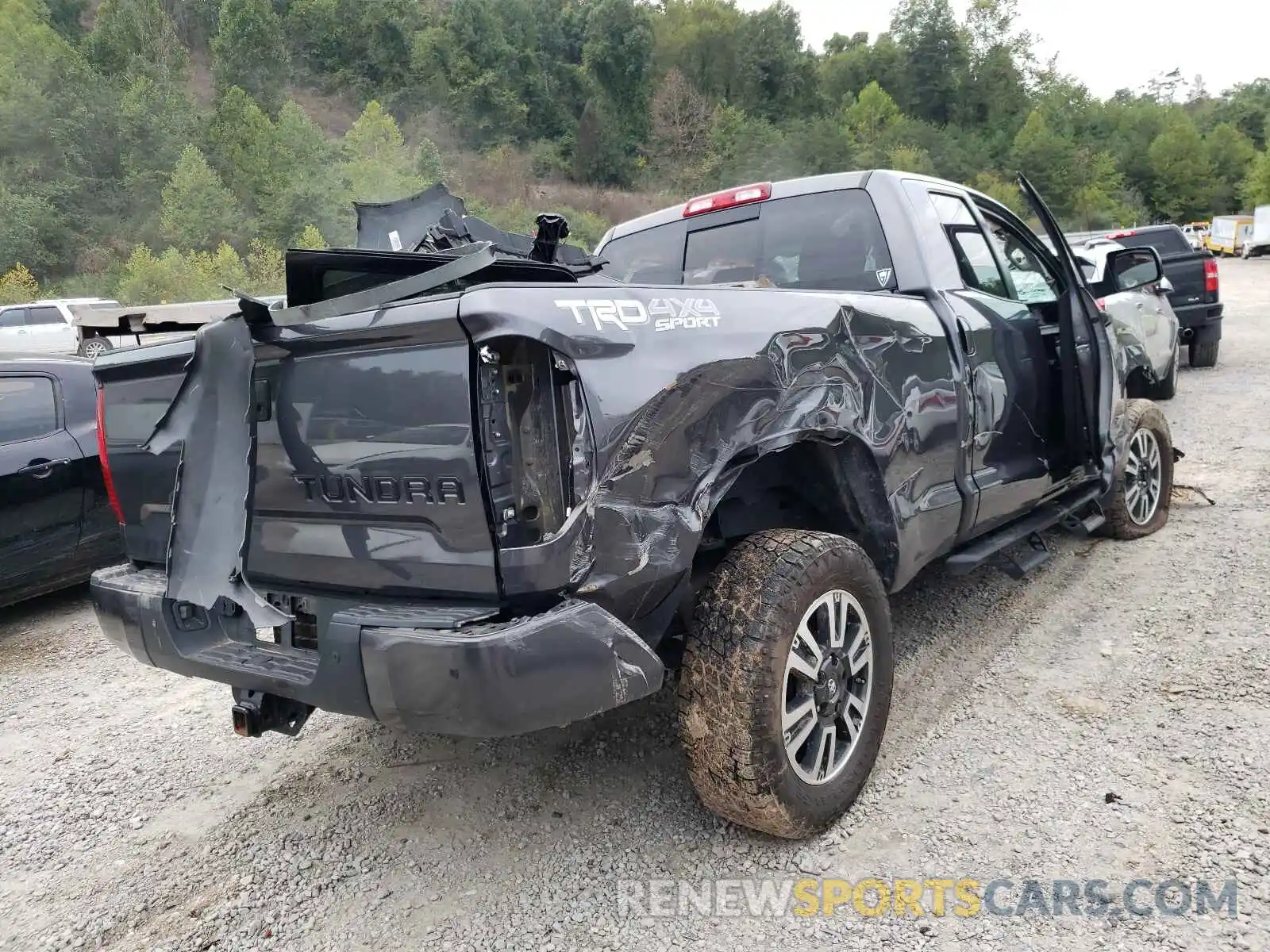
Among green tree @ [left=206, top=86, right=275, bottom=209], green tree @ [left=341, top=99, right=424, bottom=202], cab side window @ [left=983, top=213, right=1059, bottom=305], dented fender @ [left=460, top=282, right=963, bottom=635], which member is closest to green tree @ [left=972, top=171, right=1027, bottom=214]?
green tree @ [left=341, top=99, right=424, bottom=202]

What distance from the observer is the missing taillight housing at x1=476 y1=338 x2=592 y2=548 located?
5.98ft

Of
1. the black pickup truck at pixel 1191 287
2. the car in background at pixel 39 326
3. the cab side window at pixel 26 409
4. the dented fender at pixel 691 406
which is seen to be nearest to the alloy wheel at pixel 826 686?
the dented fender at pixel 691 406

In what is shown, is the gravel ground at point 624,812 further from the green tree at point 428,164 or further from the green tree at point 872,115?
the green tree at point 872,115

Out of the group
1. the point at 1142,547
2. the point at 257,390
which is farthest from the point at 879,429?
the point at 1142,547

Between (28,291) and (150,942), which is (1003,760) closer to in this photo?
(150,942)

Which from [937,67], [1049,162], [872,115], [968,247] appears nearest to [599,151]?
[872,115]

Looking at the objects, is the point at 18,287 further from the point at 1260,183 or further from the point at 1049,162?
the point at 1049,162

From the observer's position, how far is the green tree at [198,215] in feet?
113

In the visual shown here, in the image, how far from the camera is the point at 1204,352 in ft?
36.2

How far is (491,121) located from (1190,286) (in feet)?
226

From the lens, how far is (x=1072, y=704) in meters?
3.15

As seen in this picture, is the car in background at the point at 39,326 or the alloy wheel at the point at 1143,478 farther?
the car in background at the point at 39,326

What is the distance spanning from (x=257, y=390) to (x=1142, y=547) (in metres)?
4.78

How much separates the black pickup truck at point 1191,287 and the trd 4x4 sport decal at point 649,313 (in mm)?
10463
